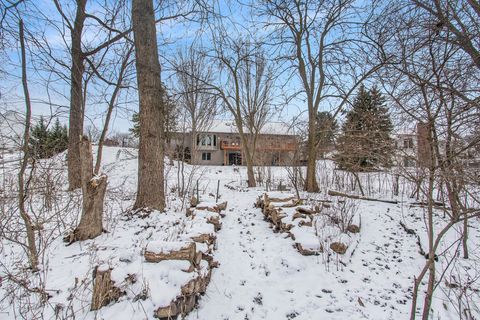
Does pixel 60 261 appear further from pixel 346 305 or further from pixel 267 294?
pixel 346 305

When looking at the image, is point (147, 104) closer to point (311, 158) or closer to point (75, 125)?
point (75, 125)

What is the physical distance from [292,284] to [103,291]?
7.22 feet

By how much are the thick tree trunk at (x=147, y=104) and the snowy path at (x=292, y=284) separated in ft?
6.33

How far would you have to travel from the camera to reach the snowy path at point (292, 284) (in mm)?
2650

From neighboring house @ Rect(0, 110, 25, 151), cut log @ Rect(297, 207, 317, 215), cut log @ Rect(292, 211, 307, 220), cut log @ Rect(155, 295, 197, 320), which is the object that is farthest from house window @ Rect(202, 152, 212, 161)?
cut log @ Rect(155, 295, 197, 320)

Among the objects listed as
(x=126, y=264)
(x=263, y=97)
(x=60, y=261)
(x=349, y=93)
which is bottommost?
(x=60, y=261)

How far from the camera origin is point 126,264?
2604 mm

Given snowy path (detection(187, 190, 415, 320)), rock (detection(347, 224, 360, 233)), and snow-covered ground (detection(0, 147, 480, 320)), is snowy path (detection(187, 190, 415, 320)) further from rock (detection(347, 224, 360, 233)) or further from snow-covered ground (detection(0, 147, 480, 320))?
rock (detection(347, 224, 360, 233))

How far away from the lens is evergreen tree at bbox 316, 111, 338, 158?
7688 mm

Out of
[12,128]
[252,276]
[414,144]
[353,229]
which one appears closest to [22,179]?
[12,128]

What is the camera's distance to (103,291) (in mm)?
2277

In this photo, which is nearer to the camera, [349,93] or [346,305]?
[346,305]

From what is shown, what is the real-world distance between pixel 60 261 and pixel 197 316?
196cm

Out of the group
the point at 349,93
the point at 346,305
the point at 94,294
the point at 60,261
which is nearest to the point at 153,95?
the point at 60,261
